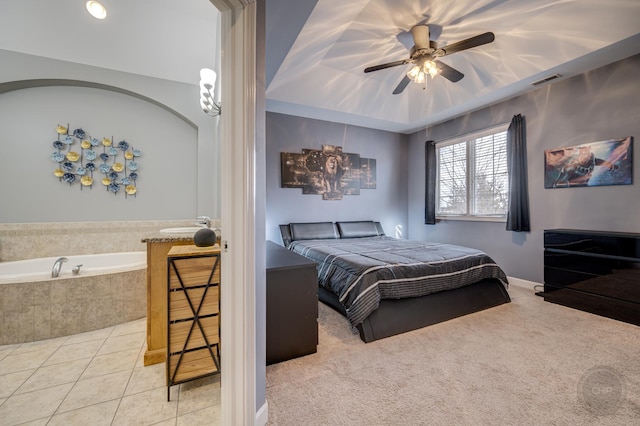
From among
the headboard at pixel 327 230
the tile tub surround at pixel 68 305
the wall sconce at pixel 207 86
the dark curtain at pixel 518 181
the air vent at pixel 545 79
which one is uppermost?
the air vent at pixel 545 79

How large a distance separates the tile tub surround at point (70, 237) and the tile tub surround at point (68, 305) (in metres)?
0.66

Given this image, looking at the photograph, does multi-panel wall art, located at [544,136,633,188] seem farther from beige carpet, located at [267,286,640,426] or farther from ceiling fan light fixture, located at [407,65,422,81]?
ceiling fan light fixture, located at [407,65,422,81]

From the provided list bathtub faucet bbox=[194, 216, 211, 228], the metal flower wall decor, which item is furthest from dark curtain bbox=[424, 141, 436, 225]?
the metal flower wall decor

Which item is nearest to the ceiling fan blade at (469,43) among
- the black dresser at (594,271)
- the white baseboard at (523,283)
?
the black dresser at (594,271)

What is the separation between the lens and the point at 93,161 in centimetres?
312

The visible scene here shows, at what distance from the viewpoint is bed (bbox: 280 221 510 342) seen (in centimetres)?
218

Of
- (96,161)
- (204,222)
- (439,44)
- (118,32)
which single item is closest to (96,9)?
(118,32)

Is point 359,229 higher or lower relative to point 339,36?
lower

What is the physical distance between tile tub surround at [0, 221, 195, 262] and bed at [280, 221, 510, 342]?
7.21 ft

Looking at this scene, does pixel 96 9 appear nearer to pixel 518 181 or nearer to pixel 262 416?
pixel 262 416

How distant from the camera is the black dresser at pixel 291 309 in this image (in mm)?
1812

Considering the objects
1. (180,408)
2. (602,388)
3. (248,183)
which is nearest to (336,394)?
(180,408)

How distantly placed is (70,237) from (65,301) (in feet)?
3.75

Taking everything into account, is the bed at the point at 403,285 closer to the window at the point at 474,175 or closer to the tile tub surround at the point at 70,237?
the window at the point at 474,175
